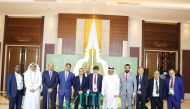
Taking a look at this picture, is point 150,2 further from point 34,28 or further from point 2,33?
point 2,33

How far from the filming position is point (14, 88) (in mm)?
7230

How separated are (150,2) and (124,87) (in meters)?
4.77

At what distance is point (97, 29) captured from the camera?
503 inches

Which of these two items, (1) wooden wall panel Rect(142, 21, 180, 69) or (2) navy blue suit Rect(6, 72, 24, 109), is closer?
(2) navy blue suit Rect(6, 72, 24, 109)

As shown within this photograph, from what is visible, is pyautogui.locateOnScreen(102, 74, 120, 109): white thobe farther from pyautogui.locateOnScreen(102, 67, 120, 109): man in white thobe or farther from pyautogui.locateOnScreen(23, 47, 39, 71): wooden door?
pyautogui.locateOnScreen(23, 47, 39, 71): wooden door

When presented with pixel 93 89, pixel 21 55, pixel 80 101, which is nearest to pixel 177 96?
pixel 93 89

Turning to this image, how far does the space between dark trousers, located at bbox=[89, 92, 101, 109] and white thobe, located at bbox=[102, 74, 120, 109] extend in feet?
0.60

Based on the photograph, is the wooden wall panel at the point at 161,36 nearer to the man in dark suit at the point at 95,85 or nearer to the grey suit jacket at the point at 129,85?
the grey suit jacket at the point at 129,85

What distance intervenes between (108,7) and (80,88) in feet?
15.9

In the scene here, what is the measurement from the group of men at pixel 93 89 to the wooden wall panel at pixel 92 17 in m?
5.35

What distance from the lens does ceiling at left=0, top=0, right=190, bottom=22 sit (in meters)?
10.6

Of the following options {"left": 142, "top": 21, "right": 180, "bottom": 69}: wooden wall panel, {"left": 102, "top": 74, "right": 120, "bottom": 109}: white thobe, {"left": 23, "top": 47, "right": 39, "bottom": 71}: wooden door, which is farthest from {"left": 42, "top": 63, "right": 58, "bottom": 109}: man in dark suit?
{"left": 142, "top": 21, "right": 180, "bottom": 69}: wooden wall panel

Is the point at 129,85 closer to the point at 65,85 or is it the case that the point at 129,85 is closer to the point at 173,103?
the point at 173,103

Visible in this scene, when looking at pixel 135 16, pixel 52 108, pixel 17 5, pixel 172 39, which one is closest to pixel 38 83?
pixel 52 108
